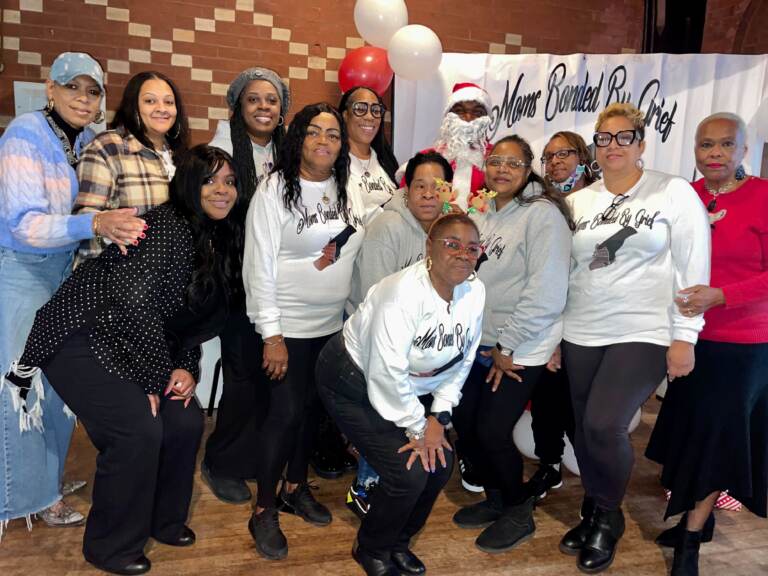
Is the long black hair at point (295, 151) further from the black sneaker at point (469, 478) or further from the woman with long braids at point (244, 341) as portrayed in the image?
the black sneaker at point (469, 478)

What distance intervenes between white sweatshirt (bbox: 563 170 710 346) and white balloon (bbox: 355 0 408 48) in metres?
2.56

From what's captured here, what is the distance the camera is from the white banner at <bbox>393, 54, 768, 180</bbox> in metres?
4.69

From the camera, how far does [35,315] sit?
91.4 inches

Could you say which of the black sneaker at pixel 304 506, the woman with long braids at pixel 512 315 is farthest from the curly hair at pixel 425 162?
the black sneaker at pixel 304 506

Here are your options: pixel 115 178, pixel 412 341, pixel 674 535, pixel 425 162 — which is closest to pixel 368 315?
pixel 412 341

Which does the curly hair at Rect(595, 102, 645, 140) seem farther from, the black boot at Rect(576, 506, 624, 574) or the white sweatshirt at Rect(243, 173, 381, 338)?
the black boot at Rect(576, 506, 624, 574)

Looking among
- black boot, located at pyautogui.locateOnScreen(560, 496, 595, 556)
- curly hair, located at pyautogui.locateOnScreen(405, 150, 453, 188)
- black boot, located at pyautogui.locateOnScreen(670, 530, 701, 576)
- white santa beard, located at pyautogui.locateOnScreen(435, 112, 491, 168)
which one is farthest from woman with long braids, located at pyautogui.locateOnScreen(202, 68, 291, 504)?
black boot, located at pyautogui.locateOnScreen(670, 530, 701, 576)

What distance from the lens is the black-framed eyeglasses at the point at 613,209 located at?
2.33 meters

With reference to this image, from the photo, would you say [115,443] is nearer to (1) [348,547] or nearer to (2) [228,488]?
(2) [228,488]

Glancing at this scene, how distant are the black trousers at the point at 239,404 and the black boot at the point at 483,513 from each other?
983mm

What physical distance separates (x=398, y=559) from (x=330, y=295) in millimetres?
1054

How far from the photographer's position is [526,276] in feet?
7.92

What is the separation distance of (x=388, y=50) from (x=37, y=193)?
277 centimetres

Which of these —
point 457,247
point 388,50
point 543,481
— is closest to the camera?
point 457,247
